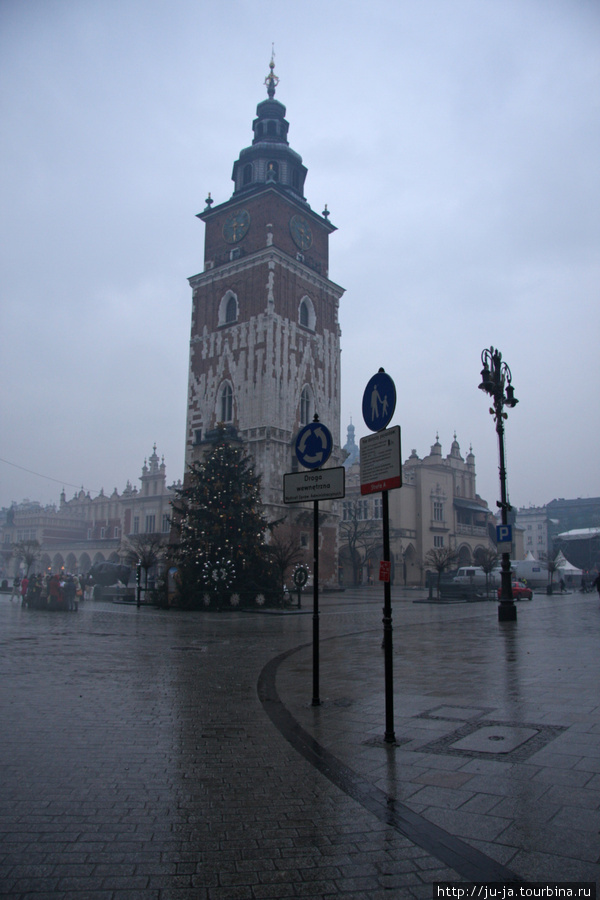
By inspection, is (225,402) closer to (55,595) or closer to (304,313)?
(304,313)

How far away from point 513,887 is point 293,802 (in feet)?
5.24

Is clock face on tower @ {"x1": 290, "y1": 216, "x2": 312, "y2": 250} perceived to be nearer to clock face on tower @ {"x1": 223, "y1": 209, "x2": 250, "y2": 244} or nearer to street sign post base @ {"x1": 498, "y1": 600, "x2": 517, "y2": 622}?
clock face on tower @ {"x1": 223, "y1": 209, "x2": 250, "y2": 244}

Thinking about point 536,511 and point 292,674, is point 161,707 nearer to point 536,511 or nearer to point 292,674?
point 292,674

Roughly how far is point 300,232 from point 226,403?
13.9m

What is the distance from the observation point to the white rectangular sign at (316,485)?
7.57 metres

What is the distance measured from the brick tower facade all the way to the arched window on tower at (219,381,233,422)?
0.32 feet

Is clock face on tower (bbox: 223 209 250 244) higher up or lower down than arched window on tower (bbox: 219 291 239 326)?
higher up

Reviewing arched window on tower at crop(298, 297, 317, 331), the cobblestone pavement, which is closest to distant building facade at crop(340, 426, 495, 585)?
arched window on tower at crop(298, 297, 317, 331)

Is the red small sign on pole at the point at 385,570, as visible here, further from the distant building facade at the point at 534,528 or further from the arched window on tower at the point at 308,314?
the distant building facade at the point at 534,528

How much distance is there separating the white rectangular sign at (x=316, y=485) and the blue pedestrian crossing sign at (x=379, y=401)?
3.07 feet

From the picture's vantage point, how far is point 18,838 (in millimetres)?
3559

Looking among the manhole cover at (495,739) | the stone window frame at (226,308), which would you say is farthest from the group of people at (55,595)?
the manhole cover at (495,739)

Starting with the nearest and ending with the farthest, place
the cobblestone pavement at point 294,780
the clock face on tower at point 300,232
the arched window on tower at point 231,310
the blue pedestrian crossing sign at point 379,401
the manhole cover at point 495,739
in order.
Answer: the cobblestone pavement at point 294,780, the manhole cover at point 495,739, the blue pedestrian crossing sign at point 379,401, the arched window on tower at point 231,310, the clock face on tower at point 300,232

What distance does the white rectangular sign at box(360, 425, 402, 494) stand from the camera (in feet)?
19.9
